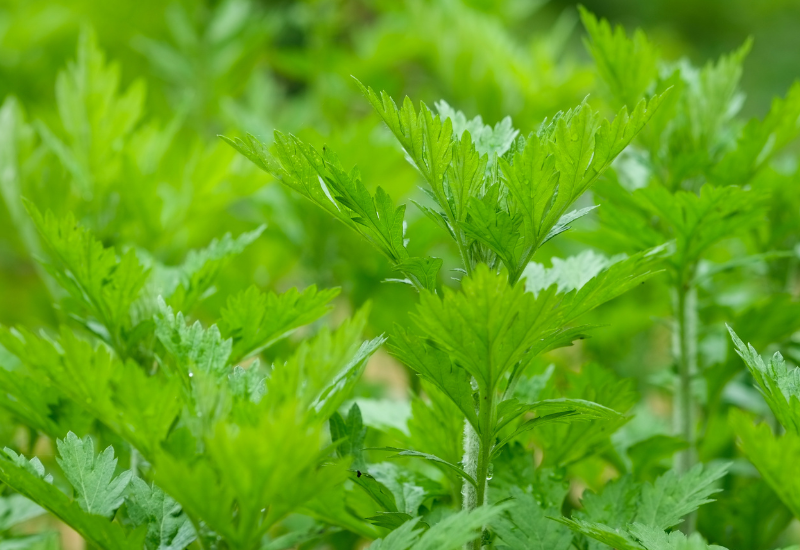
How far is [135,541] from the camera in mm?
406

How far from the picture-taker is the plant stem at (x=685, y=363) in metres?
0.65

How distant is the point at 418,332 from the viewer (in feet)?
1.59

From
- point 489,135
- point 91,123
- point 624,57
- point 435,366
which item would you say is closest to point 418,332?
point 435,366

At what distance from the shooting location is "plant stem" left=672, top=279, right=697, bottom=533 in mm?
654

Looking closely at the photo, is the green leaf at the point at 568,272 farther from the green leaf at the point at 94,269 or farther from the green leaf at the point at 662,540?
the green leaf at the point at 94,269

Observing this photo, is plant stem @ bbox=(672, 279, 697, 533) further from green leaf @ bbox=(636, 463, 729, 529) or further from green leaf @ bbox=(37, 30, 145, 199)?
green leaf @ bbox=(37, 30, 145, 199)

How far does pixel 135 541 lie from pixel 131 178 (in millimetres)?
432

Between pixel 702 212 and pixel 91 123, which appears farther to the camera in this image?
pixel 91 123

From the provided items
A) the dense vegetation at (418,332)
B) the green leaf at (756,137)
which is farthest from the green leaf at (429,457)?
the green leaf at (756,137)

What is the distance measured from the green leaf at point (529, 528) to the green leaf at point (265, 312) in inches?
7.1

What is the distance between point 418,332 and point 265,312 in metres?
0.10

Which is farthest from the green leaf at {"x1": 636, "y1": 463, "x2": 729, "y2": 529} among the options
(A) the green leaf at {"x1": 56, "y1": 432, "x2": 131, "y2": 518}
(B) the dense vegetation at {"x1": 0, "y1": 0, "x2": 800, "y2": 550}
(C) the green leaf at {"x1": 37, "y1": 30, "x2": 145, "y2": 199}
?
(C) the green leaf at {"x1": 37, "y1": 30, "x2": 145, "y2": 199}

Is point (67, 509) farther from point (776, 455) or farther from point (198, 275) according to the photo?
point (776, 455)

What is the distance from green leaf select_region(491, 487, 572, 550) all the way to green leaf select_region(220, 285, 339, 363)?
0.18 m
